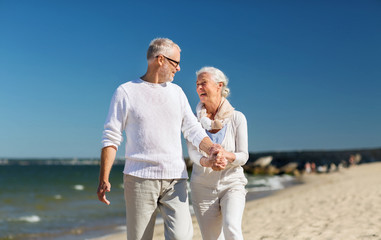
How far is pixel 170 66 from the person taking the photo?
2752mm

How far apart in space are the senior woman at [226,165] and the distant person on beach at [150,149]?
2.33 feet

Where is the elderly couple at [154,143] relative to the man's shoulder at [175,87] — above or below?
below

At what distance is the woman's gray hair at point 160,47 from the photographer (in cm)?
272

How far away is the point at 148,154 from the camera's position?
259cm

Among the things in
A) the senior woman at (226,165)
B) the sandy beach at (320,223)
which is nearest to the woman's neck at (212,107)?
the senior woman at (226,165)

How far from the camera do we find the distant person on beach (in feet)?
8.48

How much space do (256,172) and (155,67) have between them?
50.6 m

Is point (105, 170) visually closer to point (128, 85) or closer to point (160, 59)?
point (128, 85)

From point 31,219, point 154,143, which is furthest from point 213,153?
point 31,219

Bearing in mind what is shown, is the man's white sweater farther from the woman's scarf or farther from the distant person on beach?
the woman's scarf

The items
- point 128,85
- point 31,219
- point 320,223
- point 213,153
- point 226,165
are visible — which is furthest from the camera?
point 31,219

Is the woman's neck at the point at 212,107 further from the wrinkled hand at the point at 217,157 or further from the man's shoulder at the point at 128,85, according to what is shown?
the man's shoulder at the point at 128,85

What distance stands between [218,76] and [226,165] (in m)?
0.80

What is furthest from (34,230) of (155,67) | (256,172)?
(256,172)
